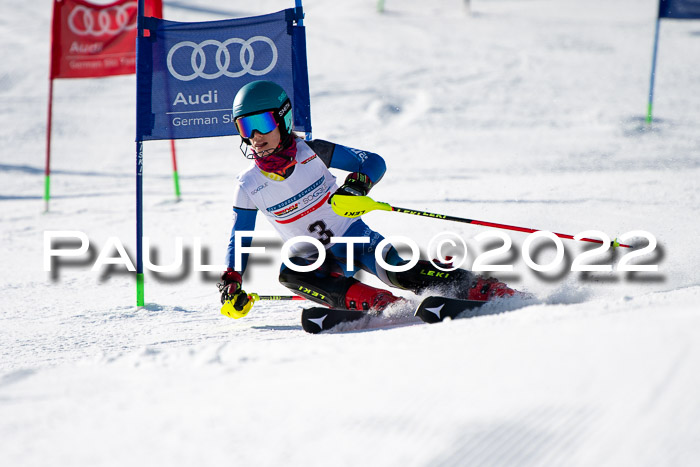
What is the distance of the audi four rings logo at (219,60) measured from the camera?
191 inches

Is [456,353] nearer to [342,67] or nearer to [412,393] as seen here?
[412,393]

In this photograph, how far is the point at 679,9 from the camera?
9.73 meters

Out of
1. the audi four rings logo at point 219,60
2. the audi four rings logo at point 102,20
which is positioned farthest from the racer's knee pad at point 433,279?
the audi four rings logo at point 102,20

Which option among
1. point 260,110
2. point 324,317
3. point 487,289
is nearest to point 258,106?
point 260,110

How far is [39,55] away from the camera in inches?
611

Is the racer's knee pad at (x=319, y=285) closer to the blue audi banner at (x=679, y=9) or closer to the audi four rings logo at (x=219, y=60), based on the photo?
the audi four rings logo at (x=219, y=60)

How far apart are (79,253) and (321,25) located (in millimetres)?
11547

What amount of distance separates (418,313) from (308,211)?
1040mm

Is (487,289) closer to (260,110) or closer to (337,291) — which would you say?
(337,291)

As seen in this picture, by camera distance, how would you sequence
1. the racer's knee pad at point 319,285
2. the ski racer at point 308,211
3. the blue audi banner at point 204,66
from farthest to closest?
the blue audi banner at point 204,66, the racer's knee pad at point 319,285, the ski racer at point 308,211

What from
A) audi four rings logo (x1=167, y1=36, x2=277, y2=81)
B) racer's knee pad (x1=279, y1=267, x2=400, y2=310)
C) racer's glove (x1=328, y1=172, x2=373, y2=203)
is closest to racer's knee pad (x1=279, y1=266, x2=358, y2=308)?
racer's knee pad (x1=279, y1=267, x2=400, y2=310)

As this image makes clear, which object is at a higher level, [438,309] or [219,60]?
[219,60]

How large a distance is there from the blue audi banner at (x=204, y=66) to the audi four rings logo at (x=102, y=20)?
4.29 metres

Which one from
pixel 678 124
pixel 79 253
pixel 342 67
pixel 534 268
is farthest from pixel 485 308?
pixel 342 67
